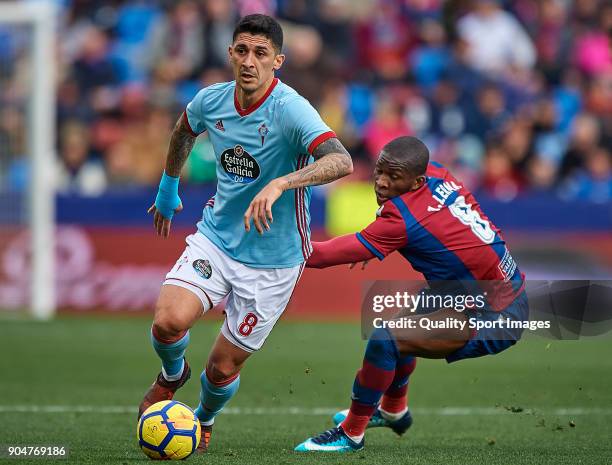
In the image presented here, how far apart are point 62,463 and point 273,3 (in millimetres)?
12766

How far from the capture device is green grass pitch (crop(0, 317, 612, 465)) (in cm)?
673

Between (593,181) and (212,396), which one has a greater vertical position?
(212,396)

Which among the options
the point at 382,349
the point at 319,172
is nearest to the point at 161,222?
the point at 319,172

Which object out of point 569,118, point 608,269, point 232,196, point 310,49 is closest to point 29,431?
point 232,196

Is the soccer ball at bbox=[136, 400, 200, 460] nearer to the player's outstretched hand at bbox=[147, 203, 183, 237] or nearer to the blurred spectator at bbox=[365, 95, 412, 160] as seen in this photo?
the player's outstretched hand at bbox=[147, 203, 183, 237]

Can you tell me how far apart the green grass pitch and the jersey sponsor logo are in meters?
1.21

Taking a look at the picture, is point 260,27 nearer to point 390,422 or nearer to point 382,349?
point 382,349

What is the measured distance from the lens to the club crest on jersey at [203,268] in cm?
664

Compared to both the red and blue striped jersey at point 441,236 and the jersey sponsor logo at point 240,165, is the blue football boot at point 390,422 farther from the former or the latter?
the jersey sponsor logo at point 240,165

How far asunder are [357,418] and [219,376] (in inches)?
33.8

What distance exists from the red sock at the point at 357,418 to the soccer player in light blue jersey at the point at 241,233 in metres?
0.69

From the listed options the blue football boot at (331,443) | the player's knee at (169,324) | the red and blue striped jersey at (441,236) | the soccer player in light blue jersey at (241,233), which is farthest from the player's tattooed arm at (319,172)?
the blue football boot at (331,443)

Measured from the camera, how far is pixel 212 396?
6.80 m

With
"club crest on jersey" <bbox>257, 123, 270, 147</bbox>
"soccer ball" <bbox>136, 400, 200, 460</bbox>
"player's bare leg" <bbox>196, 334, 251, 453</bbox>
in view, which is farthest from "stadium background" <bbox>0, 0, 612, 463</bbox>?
"club crest on jersey" <bbox>257, 123, 270, 147</bbox>
